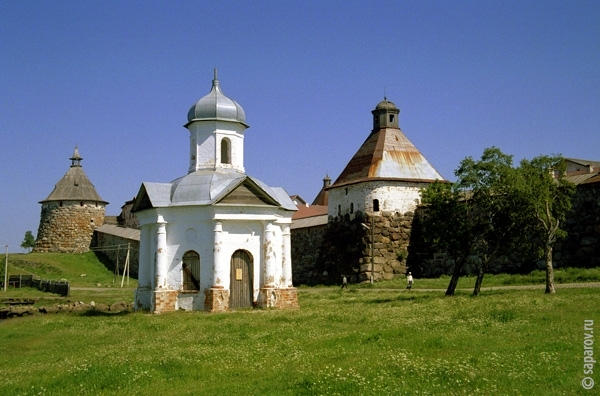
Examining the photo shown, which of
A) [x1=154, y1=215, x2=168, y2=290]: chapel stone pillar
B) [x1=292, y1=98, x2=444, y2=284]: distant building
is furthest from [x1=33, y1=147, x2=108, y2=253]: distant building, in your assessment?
[x1=154, y1=215, x2=168, y2=290]: chapel stone pillar

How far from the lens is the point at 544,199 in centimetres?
2389

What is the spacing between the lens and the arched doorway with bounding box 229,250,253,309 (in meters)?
24.6

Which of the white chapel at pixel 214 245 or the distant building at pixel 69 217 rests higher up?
the distant building at pixel 69 217

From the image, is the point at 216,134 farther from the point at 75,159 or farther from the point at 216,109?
the point at 75,159

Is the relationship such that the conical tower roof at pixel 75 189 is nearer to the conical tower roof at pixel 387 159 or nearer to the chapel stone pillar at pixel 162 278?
the conical tower roof at pixel 387 159

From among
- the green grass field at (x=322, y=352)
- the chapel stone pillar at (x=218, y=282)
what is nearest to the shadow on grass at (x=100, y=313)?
the green grass field at (x=322, y=352)

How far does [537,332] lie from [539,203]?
11091mm

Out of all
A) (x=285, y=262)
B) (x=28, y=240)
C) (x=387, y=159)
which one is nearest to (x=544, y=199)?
(x=285, y=262)

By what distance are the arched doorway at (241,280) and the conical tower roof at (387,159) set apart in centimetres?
1731

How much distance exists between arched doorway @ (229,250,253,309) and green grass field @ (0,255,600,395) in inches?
116

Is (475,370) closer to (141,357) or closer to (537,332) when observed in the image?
(537,332)

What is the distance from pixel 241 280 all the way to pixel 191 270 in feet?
6.21

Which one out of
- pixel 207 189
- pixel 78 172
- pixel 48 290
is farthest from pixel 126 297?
pixel 78 172

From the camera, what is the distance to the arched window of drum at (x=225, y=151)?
1073 inches
